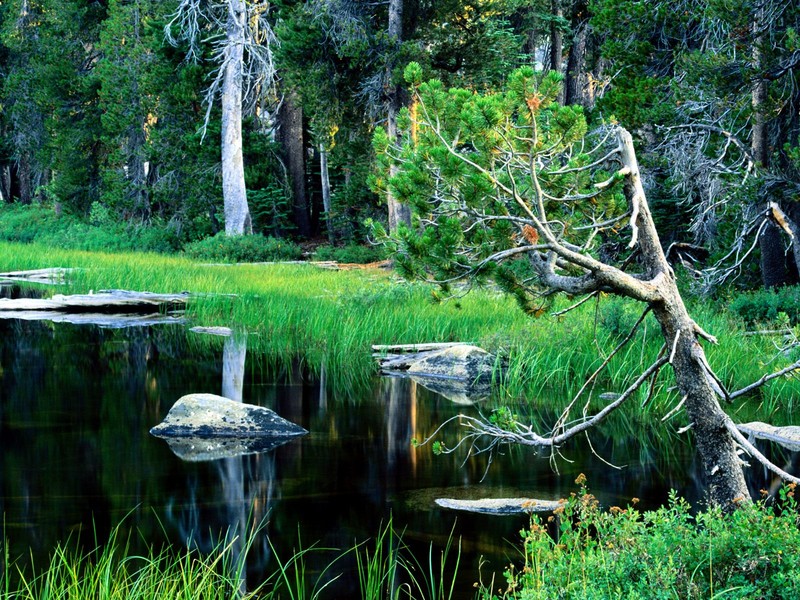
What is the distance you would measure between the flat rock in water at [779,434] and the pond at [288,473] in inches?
28.8

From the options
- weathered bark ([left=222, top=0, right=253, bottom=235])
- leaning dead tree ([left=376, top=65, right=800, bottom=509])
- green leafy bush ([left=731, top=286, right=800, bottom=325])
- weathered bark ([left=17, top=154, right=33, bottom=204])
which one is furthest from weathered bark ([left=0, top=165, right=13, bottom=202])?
leaning dead tree ([left=376, top=65, right=800, bottom=509])

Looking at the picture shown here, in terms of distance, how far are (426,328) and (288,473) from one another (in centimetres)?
606

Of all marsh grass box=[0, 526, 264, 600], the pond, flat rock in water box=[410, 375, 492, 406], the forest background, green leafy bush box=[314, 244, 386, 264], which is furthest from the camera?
green leafy bush box=[314, 244, 386, 264]

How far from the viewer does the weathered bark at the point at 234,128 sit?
25641 mm

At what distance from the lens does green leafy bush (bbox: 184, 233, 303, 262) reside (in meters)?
24.4

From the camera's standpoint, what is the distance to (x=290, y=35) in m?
22.0

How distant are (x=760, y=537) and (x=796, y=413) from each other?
645 centimetres

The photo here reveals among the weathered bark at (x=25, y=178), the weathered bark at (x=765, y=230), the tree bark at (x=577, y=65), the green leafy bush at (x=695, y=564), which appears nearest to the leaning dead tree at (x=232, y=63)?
the tree bark at (x=577, y=65)

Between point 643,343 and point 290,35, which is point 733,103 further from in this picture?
point 290,35

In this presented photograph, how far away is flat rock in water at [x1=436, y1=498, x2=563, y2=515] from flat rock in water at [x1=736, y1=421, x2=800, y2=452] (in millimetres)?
2618

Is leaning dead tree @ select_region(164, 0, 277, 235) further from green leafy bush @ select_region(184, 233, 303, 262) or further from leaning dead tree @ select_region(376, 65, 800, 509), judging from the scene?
leaning dead tree @ select_region(376, 65, 800, 509)

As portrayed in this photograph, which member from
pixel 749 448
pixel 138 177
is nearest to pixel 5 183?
pixel 138 177

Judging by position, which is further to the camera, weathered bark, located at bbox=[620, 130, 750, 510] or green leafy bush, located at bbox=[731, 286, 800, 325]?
green leafy bush, located at bbox=[731, 286, 800, 325]

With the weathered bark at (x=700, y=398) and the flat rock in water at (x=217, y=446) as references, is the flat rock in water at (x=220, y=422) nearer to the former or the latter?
the flat rock in water at (x=217, y=446)
